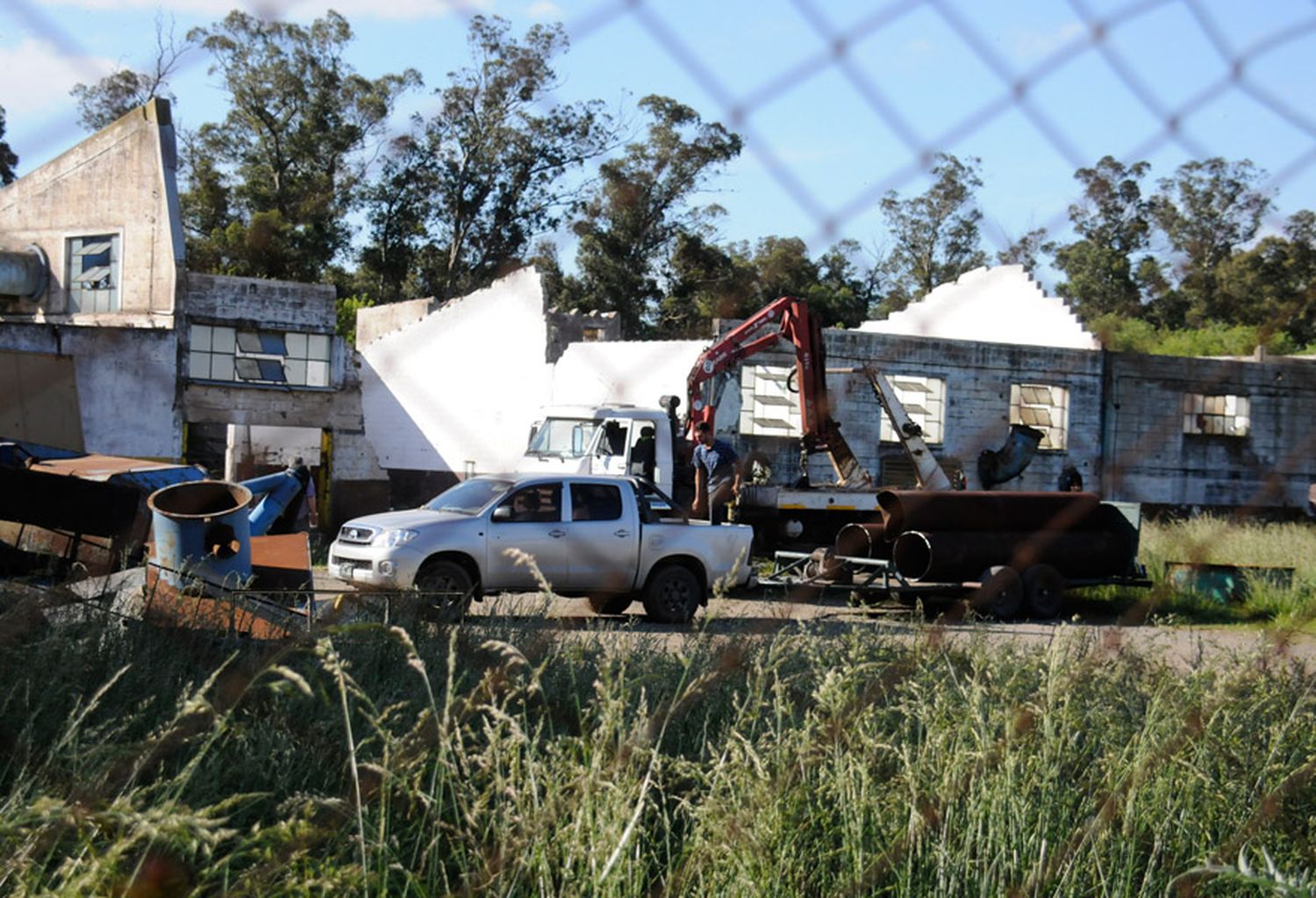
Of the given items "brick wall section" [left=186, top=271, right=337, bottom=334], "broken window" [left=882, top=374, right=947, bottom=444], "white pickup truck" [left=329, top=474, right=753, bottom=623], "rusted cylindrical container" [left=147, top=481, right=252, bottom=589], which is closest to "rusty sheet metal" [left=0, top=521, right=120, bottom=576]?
"rusted cylindrical container" [left=147, top=481, right=252, bottom=589]

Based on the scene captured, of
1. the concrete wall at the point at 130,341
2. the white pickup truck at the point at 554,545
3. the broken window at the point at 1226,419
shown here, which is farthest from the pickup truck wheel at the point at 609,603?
the concrete wall at the point at 130,341

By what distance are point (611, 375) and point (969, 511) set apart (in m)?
4.89

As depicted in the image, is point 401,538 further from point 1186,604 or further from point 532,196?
point 532,196

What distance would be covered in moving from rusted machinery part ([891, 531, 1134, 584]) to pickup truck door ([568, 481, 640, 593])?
138 inches

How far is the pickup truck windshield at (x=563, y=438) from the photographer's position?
65.8 feet

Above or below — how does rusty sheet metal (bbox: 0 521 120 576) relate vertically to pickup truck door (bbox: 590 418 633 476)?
below

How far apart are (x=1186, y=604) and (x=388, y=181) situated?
628 inches

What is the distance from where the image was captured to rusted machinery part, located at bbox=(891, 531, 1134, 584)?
16562 mm

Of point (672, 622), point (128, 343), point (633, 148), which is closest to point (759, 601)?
point (672, 622)

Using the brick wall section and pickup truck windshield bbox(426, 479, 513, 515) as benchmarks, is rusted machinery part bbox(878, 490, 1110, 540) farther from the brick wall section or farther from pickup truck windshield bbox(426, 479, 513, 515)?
the brick wall section

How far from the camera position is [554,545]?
14609 millimetres

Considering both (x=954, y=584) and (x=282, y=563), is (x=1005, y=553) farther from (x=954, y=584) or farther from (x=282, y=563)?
(x=282, y=563)

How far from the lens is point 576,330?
22625 mm

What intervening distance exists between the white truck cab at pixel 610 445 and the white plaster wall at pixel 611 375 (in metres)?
0.40
